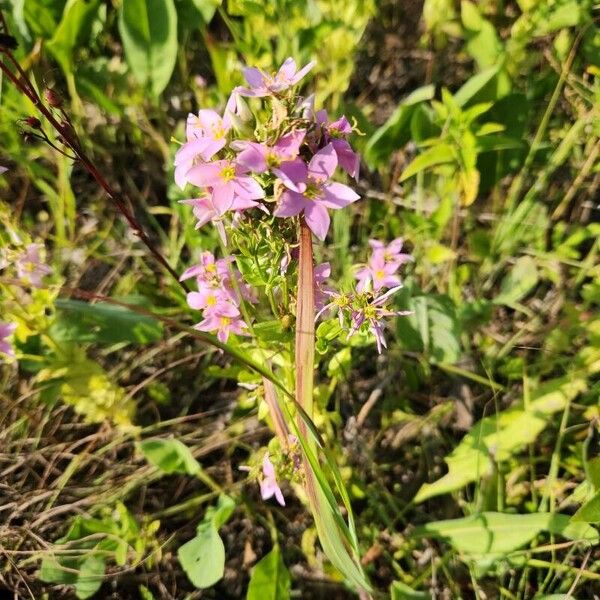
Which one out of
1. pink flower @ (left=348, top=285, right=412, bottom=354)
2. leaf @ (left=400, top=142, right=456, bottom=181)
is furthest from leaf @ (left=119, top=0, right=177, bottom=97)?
pink flower @ (left=348, top=285, right=412, bottom=354)

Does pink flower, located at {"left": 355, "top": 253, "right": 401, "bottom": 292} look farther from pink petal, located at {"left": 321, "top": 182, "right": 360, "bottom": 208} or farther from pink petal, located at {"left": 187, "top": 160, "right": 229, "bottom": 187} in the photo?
pink petal, located at {"left": 187, "top": 160, "right": 229, "bottom": 187}

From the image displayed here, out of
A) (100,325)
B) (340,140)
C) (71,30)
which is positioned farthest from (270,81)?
(71,30)

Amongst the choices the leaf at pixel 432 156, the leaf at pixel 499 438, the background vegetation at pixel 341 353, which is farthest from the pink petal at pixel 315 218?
the leaf at pixel 499 438

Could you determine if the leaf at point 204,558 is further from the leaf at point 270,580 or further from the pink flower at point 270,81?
the pink flower at point 270,81

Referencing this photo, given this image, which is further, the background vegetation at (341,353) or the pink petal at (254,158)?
the background vegetation at (341,353)

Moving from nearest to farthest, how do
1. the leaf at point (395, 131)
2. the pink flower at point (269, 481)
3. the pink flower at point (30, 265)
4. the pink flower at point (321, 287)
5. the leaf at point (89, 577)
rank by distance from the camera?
1. the pink flower at point (321, 287)
2. the pink flower at point (269, 481)
3. the leaf at point (89, 577)
4. the pink flower at point (30, 265)
5. the leaf at point (395, 131)

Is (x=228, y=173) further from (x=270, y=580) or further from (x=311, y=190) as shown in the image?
(x=270, y=580)

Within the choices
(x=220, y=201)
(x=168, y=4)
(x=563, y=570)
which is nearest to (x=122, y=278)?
(x=168, y=4)
